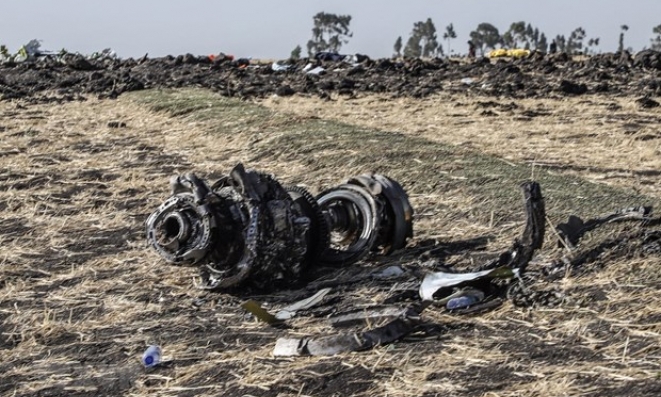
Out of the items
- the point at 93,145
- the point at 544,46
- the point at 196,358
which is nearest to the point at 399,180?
the point at 196,358

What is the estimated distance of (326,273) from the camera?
18.4ft

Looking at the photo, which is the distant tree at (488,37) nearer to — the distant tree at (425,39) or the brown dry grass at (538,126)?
the distant tree at (425,39)

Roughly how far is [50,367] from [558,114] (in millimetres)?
9329

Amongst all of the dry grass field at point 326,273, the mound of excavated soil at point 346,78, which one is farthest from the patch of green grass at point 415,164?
the mound of excavated soil at point 346,78

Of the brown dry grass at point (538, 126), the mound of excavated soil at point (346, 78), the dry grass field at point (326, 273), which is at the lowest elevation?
the dry grass field at point (326, 273)

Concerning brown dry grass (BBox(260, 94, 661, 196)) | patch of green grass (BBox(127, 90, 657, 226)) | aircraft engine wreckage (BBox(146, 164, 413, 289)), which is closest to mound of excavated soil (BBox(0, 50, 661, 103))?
brown dry grass (BBox(260, 94, 661, 196))

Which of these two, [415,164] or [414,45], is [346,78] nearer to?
[415,164]

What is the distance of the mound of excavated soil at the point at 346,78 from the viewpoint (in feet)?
51.5

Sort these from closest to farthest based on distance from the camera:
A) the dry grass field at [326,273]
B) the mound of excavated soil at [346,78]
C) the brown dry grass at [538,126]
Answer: the dry grass field at [326,273], the brown dry grass at [538,126], the mound of excavated soil at [346,78]

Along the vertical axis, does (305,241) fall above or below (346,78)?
below

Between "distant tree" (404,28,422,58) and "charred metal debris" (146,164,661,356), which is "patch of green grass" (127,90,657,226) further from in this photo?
"distant tree" (404,28,422,58)

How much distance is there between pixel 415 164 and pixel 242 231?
112 inches

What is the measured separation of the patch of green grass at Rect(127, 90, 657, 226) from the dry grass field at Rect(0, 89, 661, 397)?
2 cm

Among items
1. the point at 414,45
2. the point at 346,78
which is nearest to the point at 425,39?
the point at 414,45
